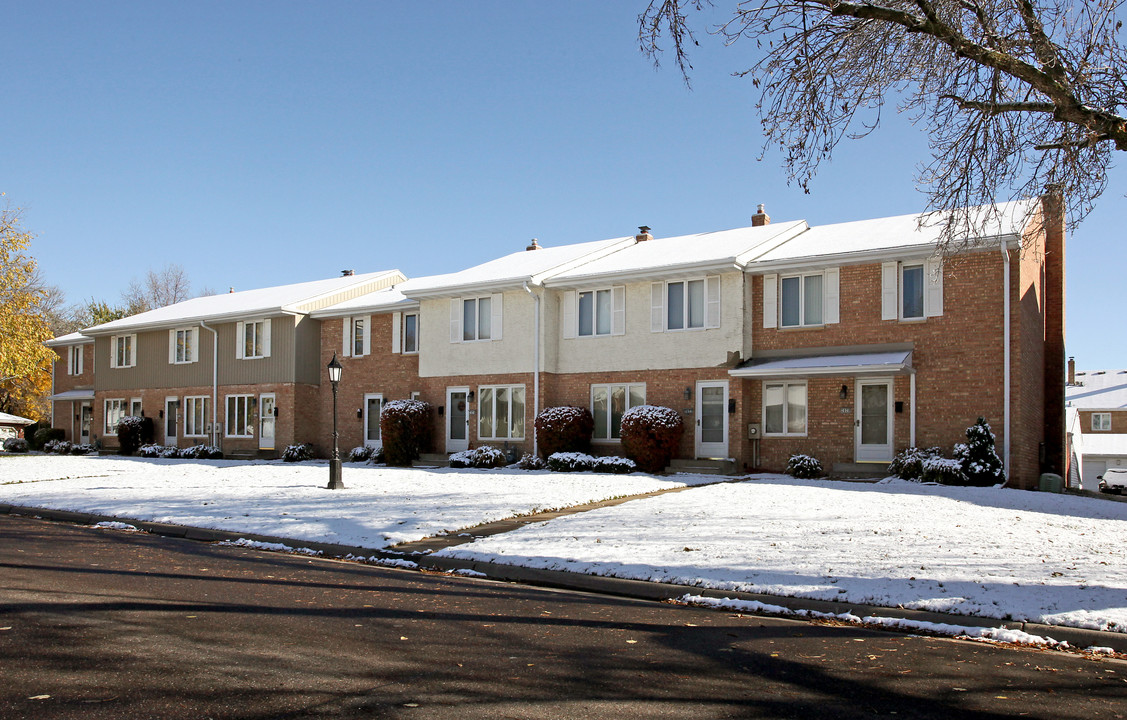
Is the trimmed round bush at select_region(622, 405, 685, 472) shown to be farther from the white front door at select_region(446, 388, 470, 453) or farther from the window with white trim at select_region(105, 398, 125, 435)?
the window with white trim at select_region(105, 398, 125, 435)

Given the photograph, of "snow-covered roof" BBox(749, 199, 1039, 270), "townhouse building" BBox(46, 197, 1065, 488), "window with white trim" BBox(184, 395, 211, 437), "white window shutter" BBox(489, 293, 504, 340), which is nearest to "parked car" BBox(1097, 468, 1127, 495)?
"townhouse building" BBox(46, 197, 1065, 488)

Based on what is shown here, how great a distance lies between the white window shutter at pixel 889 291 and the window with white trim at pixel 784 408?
2.59 m

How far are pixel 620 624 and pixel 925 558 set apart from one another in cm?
433

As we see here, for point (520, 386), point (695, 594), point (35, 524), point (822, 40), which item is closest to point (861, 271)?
point (520, 386)

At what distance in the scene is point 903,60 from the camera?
1112 cm

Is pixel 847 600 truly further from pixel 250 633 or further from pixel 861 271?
pixel 861 271

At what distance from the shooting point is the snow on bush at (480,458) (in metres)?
24.5

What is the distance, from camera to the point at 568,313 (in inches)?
1001

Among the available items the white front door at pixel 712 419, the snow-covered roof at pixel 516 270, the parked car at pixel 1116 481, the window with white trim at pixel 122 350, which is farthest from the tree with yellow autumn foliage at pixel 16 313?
the parked car at pixel 1116 481

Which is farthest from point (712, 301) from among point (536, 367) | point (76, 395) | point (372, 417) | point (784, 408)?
point (76, 395)

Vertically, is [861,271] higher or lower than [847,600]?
higher

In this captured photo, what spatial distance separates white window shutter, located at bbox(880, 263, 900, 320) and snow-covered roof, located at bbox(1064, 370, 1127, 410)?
1382 inches

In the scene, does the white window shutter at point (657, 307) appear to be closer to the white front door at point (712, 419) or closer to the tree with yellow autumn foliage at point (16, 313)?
the white front door at point (712, 419)

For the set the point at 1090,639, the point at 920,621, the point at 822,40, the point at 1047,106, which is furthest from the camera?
the point at 822,40
